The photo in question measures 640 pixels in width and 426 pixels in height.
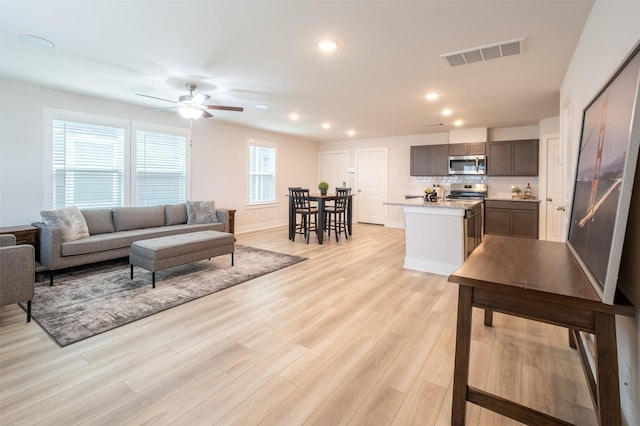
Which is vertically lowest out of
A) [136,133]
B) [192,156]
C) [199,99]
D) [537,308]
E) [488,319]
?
[488,319]

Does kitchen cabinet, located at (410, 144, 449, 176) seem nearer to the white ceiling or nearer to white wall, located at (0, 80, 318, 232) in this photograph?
the white ceiling

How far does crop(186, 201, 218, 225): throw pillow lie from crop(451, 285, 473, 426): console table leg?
4.97m

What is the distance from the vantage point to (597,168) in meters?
1.53

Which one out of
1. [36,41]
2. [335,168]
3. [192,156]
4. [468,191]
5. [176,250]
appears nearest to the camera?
[36,41]

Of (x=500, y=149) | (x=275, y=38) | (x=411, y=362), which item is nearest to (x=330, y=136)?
(x=500, y=149)

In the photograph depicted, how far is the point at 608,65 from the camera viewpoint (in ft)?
5.89

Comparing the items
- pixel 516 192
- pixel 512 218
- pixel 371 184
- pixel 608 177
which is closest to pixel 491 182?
pixel 516 192

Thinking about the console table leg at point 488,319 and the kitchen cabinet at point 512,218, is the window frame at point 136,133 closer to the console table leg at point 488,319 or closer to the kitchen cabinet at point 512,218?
the console table leg at point 488,319

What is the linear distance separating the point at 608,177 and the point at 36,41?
14.9ft

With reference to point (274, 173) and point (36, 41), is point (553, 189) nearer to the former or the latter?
point (274, 173)

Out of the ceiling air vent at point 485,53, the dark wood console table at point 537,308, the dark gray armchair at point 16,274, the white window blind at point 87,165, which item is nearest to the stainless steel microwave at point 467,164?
the ceiling air vent at point 485,53

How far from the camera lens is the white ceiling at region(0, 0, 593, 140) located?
235 cm

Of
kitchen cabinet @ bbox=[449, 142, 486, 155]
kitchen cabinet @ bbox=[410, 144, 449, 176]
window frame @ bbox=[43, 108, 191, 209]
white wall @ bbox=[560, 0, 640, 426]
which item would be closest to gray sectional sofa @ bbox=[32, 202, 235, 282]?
window frame @ bbox=[43, 108, 191, 209]

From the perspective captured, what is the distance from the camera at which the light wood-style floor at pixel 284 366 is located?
1592 mm
